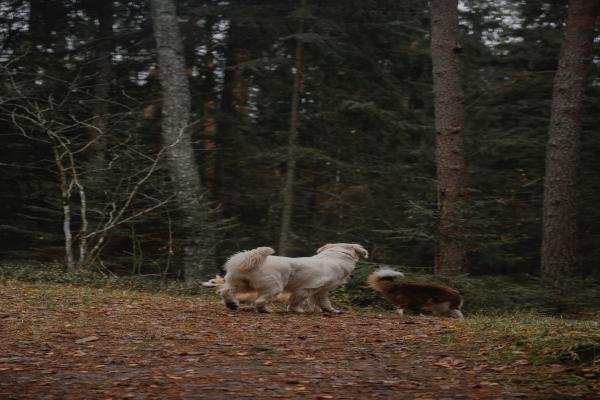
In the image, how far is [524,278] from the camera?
46.0 ft

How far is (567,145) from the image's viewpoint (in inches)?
593

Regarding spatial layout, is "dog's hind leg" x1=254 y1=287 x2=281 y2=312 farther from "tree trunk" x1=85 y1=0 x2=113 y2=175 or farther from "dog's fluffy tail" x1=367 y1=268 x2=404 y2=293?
"tree trunk" x1=85 y1=0 x2=113 y2=175

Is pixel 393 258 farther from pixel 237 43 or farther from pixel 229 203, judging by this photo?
pixel 237 43

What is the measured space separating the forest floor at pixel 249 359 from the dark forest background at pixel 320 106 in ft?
33.8

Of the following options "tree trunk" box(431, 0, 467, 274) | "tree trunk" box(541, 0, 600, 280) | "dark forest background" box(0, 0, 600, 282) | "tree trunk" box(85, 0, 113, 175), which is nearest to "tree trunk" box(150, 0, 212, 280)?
"dark forest background" box(0, 0, 600, 282)

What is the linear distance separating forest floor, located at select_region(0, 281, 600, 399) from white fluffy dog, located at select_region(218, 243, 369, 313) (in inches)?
15.8

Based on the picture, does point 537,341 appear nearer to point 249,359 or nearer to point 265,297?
point 249,359

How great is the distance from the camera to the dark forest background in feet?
68.5

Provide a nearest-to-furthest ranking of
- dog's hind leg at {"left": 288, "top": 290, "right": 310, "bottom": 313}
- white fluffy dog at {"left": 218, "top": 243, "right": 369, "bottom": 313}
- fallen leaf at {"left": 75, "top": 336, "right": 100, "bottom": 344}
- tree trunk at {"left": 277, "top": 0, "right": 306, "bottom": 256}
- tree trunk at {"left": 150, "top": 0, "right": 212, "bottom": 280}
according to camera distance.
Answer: fallen leaf at {"left": 75, "top": 336, "right": 100, "bottom": 344} → white fluffy dog at {"left": 218, "top": 243, "right": 369, "bottom": 313} → dog's hind leg at {"left": 288, "top": 290, "right": 310, "bottom": 313} → tree trunk at {"left": 150, "top": 0, "right": 212, "bottom": 280} → tree trunk at {"left": 277, "top": 0, "right": 306, "bottom": 256}

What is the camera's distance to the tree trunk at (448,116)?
1377 cm

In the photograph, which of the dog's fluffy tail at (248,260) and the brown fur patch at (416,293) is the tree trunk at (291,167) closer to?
the brown fur patch at (416,293)

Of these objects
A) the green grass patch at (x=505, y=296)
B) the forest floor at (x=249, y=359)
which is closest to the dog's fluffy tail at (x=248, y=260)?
the forest floor at (x=249, y=359)

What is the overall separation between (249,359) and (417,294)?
5.24 meters

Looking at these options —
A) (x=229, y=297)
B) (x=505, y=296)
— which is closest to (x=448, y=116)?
(x=505, y=296)
